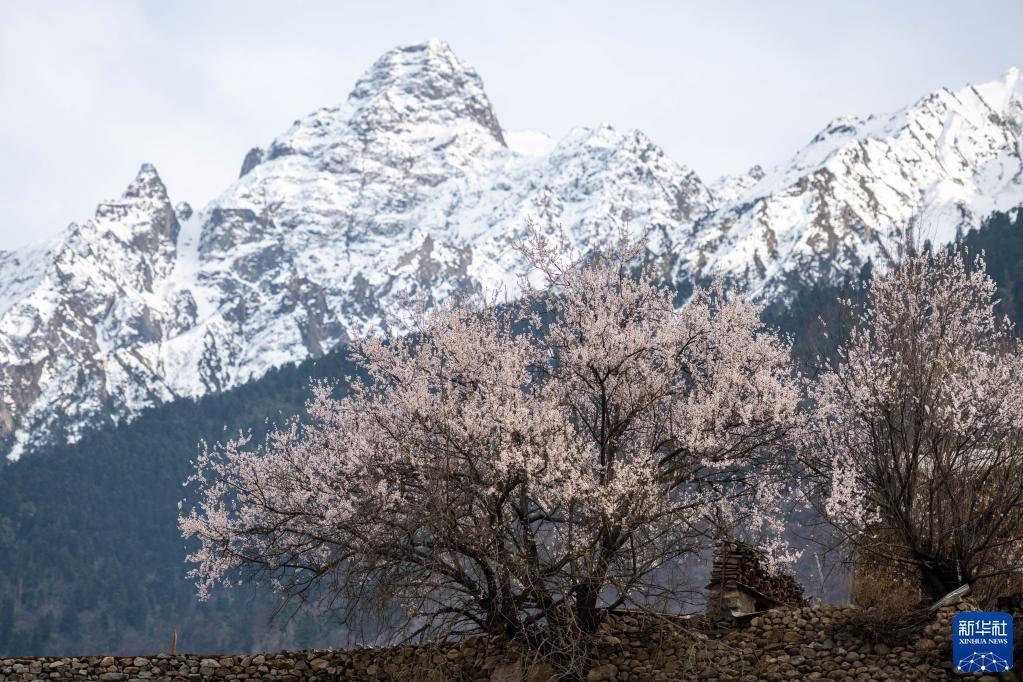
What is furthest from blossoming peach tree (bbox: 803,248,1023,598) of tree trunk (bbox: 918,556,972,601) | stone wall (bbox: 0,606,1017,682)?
stone wall (bbox: 0,606,1017,682)

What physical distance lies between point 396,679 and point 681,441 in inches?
293

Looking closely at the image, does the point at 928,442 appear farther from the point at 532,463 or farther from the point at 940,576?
the point at 532,463

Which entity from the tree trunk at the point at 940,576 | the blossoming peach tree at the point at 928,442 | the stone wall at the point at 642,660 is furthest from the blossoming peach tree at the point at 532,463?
the tree trunk at the point at 940,576

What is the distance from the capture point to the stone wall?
21062 mm

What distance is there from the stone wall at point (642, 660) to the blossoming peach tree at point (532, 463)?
74cm

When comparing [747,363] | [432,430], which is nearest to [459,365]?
[432,430]

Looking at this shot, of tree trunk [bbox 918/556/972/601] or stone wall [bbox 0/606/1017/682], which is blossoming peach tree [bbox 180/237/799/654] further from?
tree trunk [bbox 918/556/972/601]

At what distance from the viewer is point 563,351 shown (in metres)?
25.9

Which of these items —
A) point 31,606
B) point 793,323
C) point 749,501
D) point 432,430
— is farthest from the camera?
point 31,606

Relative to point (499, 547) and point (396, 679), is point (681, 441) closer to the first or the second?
point (499, 547)

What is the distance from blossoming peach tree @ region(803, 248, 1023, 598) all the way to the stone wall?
1.77m

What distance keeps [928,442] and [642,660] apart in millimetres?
7083

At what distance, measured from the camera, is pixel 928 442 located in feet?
77.8

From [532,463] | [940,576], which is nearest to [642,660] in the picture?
[532,463]
